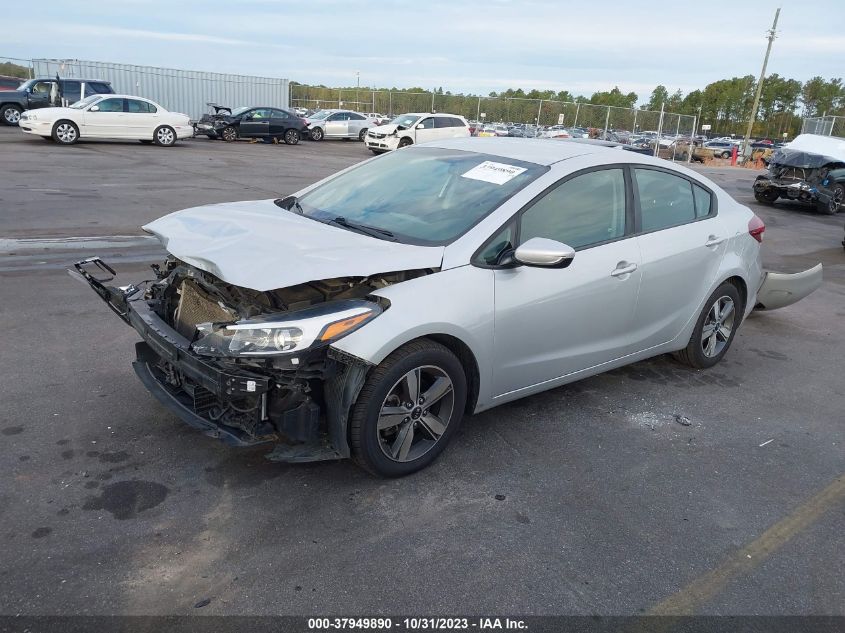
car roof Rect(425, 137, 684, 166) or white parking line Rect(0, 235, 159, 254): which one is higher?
car roof Rect(425, 137, 684, 166)

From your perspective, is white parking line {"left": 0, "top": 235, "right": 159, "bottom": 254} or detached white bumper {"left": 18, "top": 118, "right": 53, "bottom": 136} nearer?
white parking line {"left": 0, "top": 235, "right": 159, "bottom": 254}

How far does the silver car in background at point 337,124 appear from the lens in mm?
33688

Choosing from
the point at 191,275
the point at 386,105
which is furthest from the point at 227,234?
the point at 386,105

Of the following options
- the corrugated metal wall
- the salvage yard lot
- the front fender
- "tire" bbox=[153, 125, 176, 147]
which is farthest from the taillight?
the corrugated metal wall

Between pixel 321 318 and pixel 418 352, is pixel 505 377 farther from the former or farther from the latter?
pixel 321 318

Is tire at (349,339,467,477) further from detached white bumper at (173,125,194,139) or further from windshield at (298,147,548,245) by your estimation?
detached white bumper at (173,125,194,139)

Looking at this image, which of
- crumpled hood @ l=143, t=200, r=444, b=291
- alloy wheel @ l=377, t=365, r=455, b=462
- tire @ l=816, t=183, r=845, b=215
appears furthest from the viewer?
tire @ l=816, t=183, r=845, b=215

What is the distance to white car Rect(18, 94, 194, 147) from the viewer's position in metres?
20.4

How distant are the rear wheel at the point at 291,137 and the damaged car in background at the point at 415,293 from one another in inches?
1018

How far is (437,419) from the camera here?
368 cm

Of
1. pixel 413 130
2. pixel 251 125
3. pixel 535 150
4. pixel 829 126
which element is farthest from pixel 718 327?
pixel 829 126

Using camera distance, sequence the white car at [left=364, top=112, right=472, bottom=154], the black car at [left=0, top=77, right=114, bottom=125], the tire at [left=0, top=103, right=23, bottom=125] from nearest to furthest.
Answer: the black car at [left=0, top=77, right=114, bottom=125]
the tire at [left=0, top=103, right=23, bottom=125]
the white car at [left=364, top=112, right=472, bottom=154]

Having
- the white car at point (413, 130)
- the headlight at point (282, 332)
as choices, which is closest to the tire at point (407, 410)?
the headlight at point (282, 332)

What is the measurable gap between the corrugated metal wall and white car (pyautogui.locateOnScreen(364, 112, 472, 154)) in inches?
542
